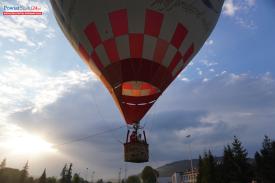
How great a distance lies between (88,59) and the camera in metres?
14.5

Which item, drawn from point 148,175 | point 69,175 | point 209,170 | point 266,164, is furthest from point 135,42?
point 69,175

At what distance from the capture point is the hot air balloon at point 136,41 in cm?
1248

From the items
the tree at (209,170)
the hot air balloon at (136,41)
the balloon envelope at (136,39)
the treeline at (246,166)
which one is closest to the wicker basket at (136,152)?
the hot air balloon at (136,41)

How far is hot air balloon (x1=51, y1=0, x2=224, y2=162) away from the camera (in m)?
12.5

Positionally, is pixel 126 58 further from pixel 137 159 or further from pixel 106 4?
pixel 137 159

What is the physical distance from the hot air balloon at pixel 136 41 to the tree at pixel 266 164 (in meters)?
25.3

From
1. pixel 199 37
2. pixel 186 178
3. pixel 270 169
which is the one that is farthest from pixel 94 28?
pixel 186 178

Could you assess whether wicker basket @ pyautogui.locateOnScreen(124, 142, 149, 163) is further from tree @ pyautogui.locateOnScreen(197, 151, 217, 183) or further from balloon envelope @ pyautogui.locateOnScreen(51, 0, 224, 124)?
tree @ pyautogui.locateOnScreen(197, 151, 217, 183)

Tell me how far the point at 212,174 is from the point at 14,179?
7982 centimetres

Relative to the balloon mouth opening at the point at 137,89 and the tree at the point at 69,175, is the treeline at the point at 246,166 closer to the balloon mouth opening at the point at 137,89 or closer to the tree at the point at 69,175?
the balloon mouth opening at the point at 137,89

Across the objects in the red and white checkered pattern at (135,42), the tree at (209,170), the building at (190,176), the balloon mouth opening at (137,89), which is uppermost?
the red and white checkered pattern at (135,42)

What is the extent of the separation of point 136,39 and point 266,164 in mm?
28448

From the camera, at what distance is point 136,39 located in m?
12.7

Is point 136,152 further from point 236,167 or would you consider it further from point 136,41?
point 236,167
